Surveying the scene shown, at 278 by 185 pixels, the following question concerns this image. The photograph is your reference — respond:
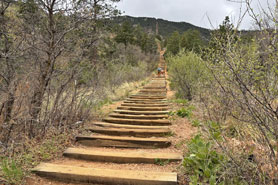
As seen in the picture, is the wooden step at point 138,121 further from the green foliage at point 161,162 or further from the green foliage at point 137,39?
the green foliage at point 137,39

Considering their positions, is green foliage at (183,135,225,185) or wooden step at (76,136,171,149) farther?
wooden step at (76,136,171,149)

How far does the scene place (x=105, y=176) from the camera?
2434 mm

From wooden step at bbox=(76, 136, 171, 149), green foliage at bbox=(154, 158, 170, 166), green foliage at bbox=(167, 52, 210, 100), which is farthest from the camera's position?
green foliage at bbox=(167, 52, 210, 100)

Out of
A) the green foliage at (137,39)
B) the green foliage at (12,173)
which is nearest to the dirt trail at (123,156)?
the green foliage at (12,173)

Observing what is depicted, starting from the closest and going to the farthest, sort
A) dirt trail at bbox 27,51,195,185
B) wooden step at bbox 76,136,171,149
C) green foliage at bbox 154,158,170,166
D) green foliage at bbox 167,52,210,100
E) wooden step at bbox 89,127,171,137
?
dirt trail at bbox 27,51,195,185, green foliage at bbox 154,158,170,166, wooden step at bbox 76,136,171,149, wooden step at bbox 89,127,171,137, green foliage at bbox 167,52,210,100

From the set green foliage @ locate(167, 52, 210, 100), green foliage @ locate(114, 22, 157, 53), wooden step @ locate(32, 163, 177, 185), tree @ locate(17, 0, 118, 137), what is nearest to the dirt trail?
wooden step @ locate(32, 163, 177, 185)

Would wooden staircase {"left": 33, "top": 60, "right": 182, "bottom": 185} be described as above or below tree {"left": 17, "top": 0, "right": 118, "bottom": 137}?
below

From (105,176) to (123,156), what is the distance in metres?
0.66

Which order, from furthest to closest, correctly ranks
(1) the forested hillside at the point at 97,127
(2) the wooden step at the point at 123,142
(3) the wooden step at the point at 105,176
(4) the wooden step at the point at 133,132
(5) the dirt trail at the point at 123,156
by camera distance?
(4) the wooden step at the point at 133,132
(2) the wooden step at the point at 123,142
(5) the dirt trail at the point at 123,156
(3) the wooden step at the point at 105,176
(1) the forested hillside at the point at 97,127

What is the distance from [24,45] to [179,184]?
3570 millimetres

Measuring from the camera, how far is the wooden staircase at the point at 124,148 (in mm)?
2443

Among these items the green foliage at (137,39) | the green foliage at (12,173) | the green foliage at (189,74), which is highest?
the green foliage at (137,39)

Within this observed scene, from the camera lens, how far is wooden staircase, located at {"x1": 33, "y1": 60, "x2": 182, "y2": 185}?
244cm

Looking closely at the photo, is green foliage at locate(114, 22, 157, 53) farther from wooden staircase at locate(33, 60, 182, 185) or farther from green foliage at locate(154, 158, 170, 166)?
green foliage at locate(154, 158, 170, 166)
